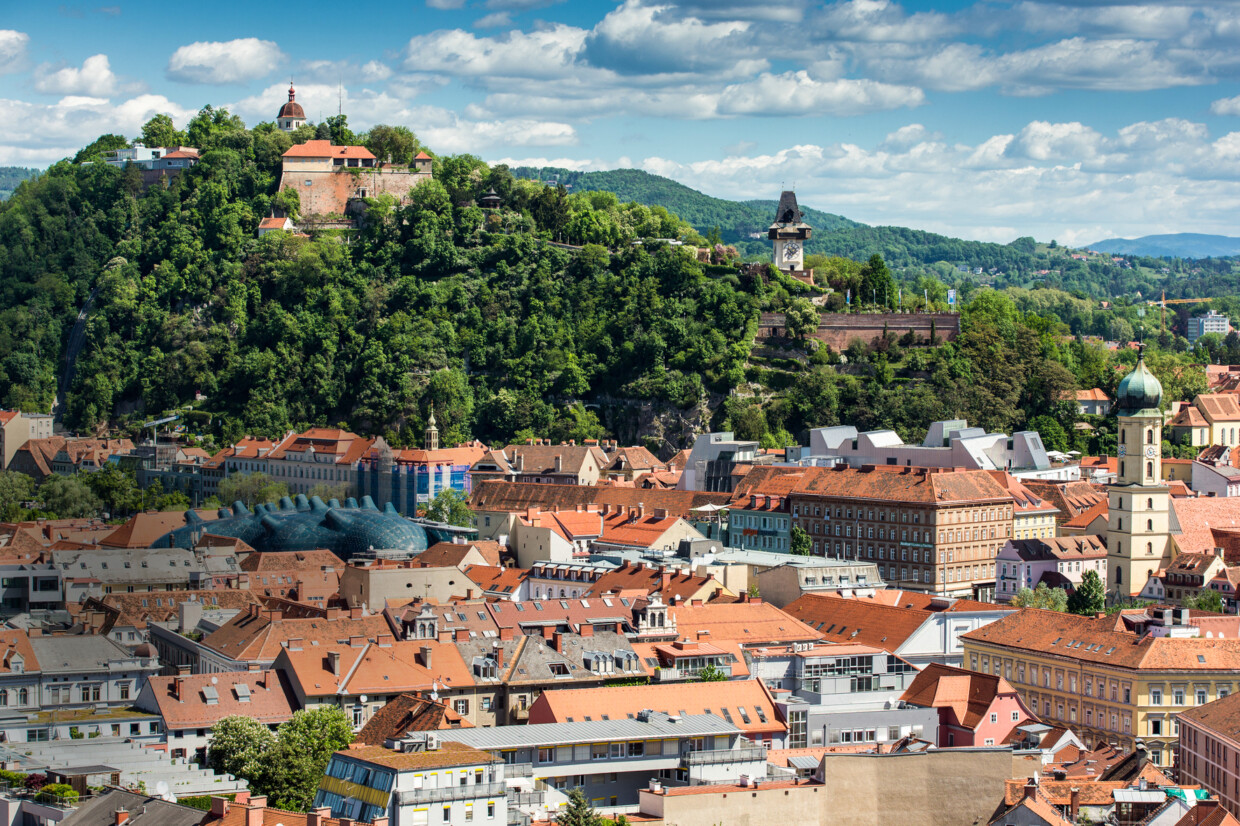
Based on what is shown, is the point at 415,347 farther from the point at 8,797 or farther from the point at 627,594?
the point at 8,797

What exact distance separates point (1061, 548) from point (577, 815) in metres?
52.5

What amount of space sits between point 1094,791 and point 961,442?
56.5 meters

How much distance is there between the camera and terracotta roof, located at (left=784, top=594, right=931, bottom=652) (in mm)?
61969

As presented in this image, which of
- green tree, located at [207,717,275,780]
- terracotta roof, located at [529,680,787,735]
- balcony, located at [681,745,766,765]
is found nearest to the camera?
balcony, located at [681,745,766,765]

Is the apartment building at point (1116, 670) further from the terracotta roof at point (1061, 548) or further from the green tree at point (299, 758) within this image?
the green tree at point (299, 758)

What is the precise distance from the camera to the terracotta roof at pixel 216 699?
4944cm

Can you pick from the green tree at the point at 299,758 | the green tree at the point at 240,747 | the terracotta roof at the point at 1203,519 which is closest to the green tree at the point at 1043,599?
the terracotta roof at the point at 1203,519

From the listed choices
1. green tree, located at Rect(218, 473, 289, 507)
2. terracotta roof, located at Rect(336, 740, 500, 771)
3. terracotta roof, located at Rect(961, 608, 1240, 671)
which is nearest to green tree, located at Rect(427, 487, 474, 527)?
green tree, located at Rect(218, 473, 289, 507)

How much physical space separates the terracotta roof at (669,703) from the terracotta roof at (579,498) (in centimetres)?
4619

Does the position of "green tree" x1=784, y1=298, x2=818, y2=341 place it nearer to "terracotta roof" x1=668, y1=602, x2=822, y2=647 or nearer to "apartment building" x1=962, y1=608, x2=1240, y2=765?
"apartment building" x1=962, y1=608, x2=1240, y2=765

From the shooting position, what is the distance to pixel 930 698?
2002 inches

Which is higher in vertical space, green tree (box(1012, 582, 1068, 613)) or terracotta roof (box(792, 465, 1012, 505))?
terracotta roof (box(792, 465, 1012, 505))

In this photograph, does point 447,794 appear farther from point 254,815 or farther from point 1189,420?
point 1189,420

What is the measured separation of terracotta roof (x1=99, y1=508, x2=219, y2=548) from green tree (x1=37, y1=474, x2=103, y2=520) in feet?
51.3
